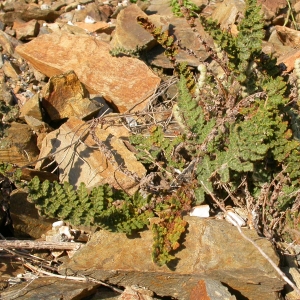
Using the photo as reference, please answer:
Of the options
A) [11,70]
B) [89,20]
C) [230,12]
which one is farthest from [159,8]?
[11,70]

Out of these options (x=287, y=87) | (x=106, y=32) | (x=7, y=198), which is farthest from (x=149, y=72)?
(x=7, y=198)

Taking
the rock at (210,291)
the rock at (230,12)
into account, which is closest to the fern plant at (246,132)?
the rock at (210,291)

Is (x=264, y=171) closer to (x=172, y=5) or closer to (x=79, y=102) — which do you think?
(x=79, y=102)

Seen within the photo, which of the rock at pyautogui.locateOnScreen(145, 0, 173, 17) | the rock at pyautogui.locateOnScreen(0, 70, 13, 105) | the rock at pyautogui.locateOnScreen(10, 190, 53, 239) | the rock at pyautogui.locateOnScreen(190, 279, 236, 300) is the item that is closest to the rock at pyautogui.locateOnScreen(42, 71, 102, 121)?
the rock at pyautogui.locateOnScreen(0, 70, 13, 105)

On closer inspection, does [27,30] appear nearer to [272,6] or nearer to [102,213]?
[272,6]

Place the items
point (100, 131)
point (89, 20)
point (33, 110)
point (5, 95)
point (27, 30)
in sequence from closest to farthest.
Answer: point (100, 131)
point (33, 110)
point (5, 95)
point (27, 30)
point (89, 20)

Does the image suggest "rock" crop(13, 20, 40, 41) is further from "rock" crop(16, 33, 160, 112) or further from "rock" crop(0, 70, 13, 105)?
"rock" crop(0, 70, 13, 105)
